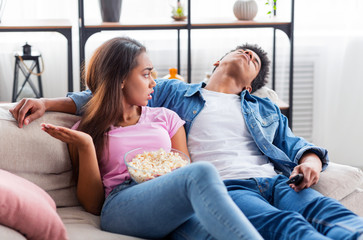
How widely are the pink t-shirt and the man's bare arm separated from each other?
3.9 inches

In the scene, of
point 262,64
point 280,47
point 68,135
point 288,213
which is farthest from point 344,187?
point 280,47

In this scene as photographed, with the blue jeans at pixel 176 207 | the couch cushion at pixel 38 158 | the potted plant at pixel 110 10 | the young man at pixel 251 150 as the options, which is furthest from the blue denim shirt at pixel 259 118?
the potted plant at pixel 110 10

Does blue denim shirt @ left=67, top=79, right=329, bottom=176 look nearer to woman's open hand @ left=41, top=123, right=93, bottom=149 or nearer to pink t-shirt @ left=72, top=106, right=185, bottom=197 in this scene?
pink t-shirt @ left=72, top=106, right=185, bottom=197

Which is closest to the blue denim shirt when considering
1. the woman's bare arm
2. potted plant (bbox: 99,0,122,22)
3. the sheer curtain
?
the woman's bare arm

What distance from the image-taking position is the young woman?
146 cm

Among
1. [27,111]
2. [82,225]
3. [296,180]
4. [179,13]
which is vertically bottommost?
[82,225]

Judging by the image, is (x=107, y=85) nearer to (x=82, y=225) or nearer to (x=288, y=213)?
(x=82, y=225)

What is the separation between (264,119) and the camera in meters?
2.19

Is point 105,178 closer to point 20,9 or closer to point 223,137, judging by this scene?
point 223,137

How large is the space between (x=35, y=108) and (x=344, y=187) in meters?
1.13

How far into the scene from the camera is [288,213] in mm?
1647

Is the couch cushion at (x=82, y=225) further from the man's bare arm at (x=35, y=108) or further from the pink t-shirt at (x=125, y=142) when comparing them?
the man's bare arm at (x=35, y=108)

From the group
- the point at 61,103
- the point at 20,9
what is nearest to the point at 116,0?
the point at 20,9

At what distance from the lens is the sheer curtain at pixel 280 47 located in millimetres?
3559
